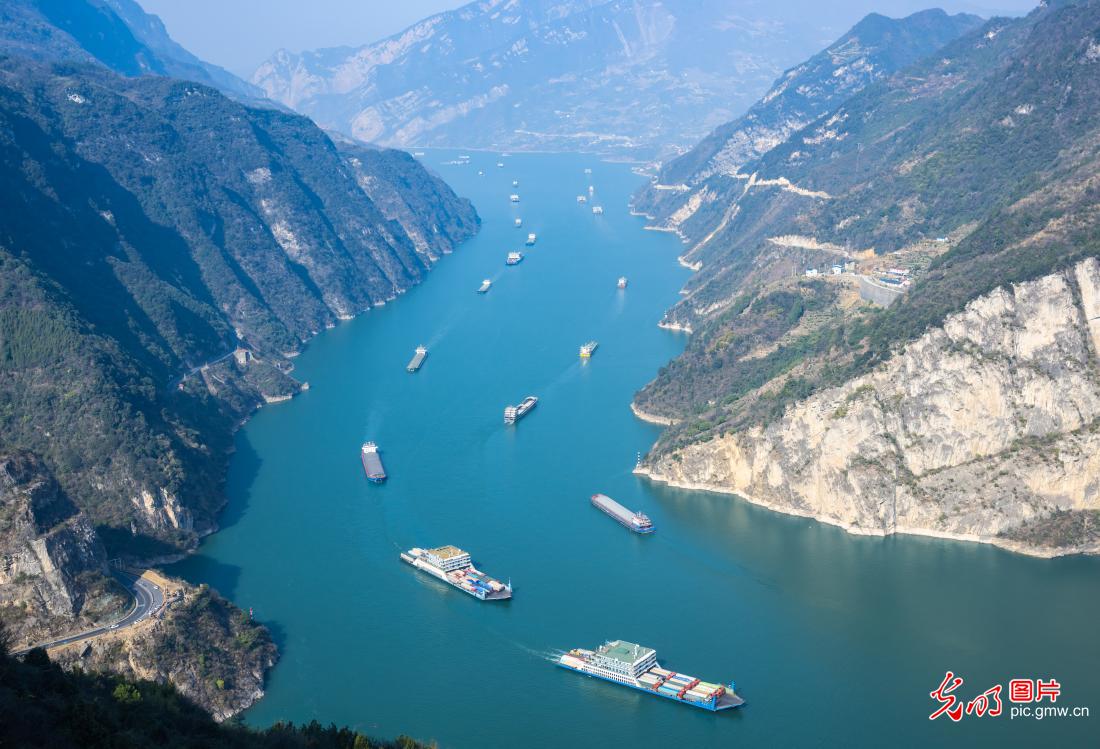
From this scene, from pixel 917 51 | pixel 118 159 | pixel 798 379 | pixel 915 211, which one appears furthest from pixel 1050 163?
pixel 917 51

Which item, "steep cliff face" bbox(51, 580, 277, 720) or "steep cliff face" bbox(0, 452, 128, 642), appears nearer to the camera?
"steep cliff face" bbox(51, 580, 277, 720)

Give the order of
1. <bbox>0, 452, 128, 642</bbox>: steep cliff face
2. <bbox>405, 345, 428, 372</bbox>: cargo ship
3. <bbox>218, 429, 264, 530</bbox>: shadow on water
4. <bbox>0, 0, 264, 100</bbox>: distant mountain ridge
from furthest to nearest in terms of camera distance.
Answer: <bbox>0, 0, 264, 100</bbox>: distant mountain ridge → <bbox>405, 345, 428, 372</bbox>: cargo ship → <bbox>218, 429, 264, 530</bbox>: shadow on water → <bbox>0, 452, 128, 642</bbox>: steep cliff face

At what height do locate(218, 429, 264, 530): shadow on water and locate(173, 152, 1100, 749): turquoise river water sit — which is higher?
locate(218, 429, 264, 530): shadow on water

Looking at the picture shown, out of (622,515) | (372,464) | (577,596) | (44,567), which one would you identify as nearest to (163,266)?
(372,464)

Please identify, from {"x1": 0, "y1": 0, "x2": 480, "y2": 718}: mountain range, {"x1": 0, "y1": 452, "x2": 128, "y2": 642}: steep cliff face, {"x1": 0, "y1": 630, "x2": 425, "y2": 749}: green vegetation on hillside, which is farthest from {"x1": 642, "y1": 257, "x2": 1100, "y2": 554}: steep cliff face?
{"x1": 0, "y1": 452, "x2": 128, "y2": 642}: steep cliff face

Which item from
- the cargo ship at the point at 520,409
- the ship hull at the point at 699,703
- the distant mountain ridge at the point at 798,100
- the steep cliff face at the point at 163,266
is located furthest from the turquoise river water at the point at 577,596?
the distant mountain ridge at the point at 798,100

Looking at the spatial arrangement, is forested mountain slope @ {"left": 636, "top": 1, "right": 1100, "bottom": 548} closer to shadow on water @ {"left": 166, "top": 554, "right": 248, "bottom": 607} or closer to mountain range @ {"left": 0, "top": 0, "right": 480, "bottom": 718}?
shadow on water @ {"left": 166, "top": 554, "right": 248, "bottom": 607}
